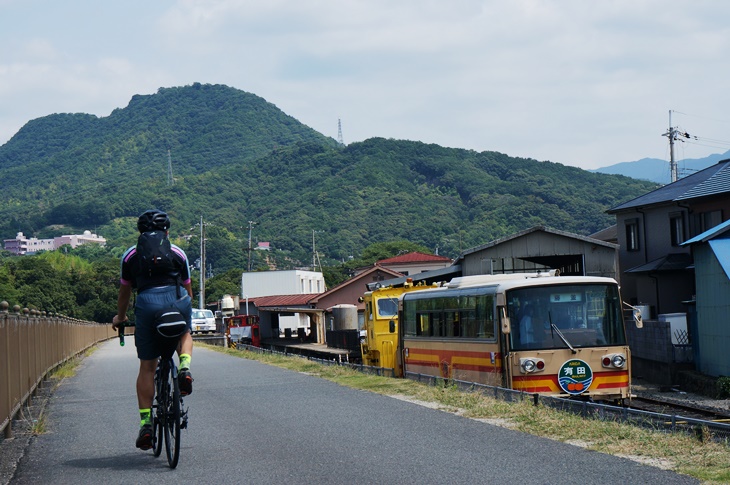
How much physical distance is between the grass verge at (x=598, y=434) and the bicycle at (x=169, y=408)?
3.58 meters

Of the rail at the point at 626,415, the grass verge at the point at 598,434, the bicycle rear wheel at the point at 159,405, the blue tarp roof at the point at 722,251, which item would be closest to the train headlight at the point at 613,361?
the rail at the point at 626,415

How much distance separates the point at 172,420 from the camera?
7605mm

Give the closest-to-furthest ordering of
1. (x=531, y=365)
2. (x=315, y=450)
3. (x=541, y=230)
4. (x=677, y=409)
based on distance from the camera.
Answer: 1. (x=315, y=450)
2. (x=531, y=365)
3. (x=677, y=409)
4. (x=541, y=230)

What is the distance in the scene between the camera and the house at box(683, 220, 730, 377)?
23812 mm

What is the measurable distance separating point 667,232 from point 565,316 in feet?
90.9

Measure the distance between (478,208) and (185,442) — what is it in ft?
421

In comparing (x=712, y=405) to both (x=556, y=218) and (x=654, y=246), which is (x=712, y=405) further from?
(x=556, y=218)

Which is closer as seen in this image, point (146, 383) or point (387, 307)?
point (146, 383)

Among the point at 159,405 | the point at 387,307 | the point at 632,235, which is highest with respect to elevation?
the point at 632,235

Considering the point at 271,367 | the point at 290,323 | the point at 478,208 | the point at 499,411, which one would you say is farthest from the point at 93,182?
the point at 499,411

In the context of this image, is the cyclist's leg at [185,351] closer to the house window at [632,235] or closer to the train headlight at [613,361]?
the train headlight at [613,361]

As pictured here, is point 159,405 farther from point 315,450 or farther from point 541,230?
point 541,230

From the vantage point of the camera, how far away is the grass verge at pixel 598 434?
286 inches

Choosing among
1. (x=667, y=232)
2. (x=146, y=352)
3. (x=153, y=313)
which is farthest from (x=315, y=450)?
(x=667, y=232)
